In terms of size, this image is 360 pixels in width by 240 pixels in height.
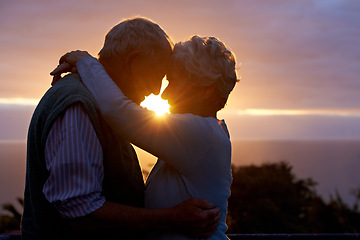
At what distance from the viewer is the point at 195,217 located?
6.89 ft

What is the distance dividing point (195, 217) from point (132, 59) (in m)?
1.07

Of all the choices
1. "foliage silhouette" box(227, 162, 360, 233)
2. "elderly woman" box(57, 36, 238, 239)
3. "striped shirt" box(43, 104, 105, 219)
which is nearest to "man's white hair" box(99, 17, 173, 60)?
"elderly woman" box(57, 36, 238, 239)

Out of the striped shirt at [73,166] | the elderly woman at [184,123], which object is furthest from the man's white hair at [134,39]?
the striped shirt at [73,166]

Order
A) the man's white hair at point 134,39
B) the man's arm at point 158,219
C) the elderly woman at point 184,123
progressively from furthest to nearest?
the man's white hair at point 134,39 < the elderly woman at point 184,123 < the man's arm at point 158,219

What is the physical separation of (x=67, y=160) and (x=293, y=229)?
27985 millimetres

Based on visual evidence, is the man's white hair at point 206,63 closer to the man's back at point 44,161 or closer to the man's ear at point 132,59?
the man's ear at point 132,59

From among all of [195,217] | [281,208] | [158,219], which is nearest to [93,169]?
[158,219]

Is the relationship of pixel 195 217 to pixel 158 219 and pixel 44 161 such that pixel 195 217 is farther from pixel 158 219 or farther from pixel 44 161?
pixel 44 161

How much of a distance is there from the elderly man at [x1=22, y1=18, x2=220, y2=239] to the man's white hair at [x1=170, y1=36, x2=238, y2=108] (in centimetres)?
12

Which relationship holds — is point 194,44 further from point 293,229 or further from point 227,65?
point 293,229

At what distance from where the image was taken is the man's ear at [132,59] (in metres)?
2.33

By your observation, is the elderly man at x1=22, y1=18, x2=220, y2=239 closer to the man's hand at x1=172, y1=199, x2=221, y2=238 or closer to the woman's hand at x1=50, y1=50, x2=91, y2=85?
the man's hand at x1=172, y1=199, x2=221, y2=238

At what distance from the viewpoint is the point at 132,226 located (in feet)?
6.71

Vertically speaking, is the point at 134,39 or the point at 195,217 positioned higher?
the point at 134,39
